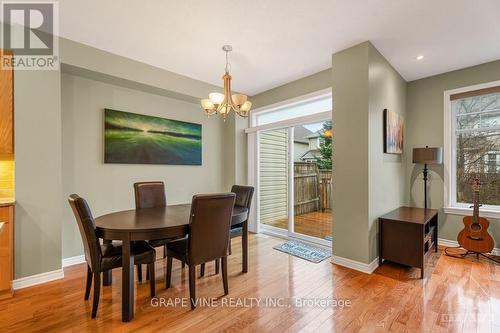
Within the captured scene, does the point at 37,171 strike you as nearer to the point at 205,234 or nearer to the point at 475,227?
the point at 205,234

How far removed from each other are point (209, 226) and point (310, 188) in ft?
8.04

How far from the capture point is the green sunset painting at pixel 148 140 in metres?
3.40

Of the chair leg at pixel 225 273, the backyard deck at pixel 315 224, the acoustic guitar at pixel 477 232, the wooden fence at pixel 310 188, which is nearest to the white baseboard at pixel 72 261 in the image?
the chair leg at pixel 225 273

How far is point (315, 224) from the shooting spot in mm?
4098

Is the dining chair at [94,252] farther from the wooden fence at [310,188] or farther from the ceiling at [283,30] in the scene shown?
the wooden fence at [310,188]

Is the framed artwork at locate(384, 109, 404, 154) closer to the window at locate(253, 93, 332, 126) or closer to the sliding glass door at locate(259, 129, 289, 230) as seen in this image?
the window at locate(253, 93, 332, 126)

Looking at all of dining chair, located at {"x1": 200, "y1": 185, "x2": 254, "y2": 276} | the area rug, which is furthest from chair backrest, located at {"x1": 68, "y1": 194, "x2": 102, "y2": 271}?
the area rug

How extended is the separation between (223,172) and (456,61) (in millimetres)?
4048

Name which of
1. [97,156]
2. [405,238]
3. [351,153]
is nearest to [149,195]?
[97,156]

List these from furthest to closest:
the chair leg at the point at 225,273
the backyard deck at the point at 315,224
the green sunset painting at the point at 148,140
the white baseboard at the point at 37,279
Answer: the backyard deck at the point at 315,224, the green sunset painting at the point at 148,140, the white baseboard at the point at 37,279, the chair leg at the point at 225,273

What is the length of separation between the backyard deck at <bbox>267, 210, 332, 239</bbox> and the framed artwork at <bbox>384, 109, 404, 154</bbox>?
1343 millimetres

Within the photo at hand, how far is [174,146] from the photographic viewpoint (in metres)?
4.05

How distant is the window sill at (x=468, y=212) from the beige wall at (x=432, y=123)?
7 centimetres

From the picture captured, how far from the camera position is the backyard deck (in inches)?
154
